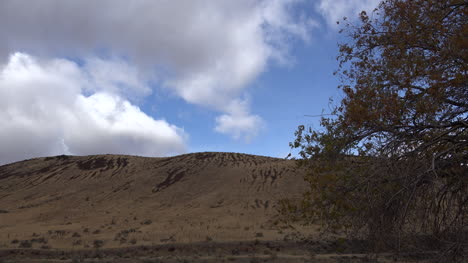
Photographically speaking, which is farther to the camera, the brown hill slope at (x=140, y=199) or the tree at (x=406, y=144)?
the brown hill slope at (x=140, y=199)

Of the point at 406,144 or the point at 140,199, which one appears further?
the point at 140,199

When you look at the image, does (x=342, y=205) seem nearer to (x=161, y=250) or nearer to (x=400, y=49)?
(x=400, y=49)

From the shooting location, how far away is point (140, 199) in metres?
34.0

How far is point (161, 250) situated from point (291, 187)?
72.6 ft

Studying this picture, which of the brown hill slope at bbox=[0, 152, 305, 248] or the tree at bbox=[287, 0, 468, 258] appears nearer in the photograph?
the tree at bbox=[287, 0, 468, 258]

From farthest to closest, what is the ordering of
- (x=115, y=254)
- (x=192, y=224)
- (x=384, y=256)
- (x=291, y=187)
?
(x=291, y=187) → (x=192, y=224) → (x=115, y=254) → (x=384, y=256)

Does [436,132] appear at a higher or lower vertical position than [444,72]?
lower

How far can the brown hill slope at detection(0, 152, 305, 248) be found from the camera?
19.6m

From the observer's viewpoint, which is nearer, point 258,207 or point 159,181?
point 258,207

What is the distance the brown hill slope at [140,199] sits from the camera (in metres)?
19.6

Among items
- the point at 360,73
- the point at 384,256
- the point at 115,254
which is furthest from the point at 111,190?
the point at 360,73

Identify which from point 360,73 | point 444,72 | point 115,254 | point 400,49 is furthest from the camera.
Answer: point 115,254

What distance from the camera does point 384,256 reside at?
1237 centimetres

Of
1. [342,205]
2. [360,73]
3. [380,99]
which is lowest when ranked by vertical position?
[342,205]
